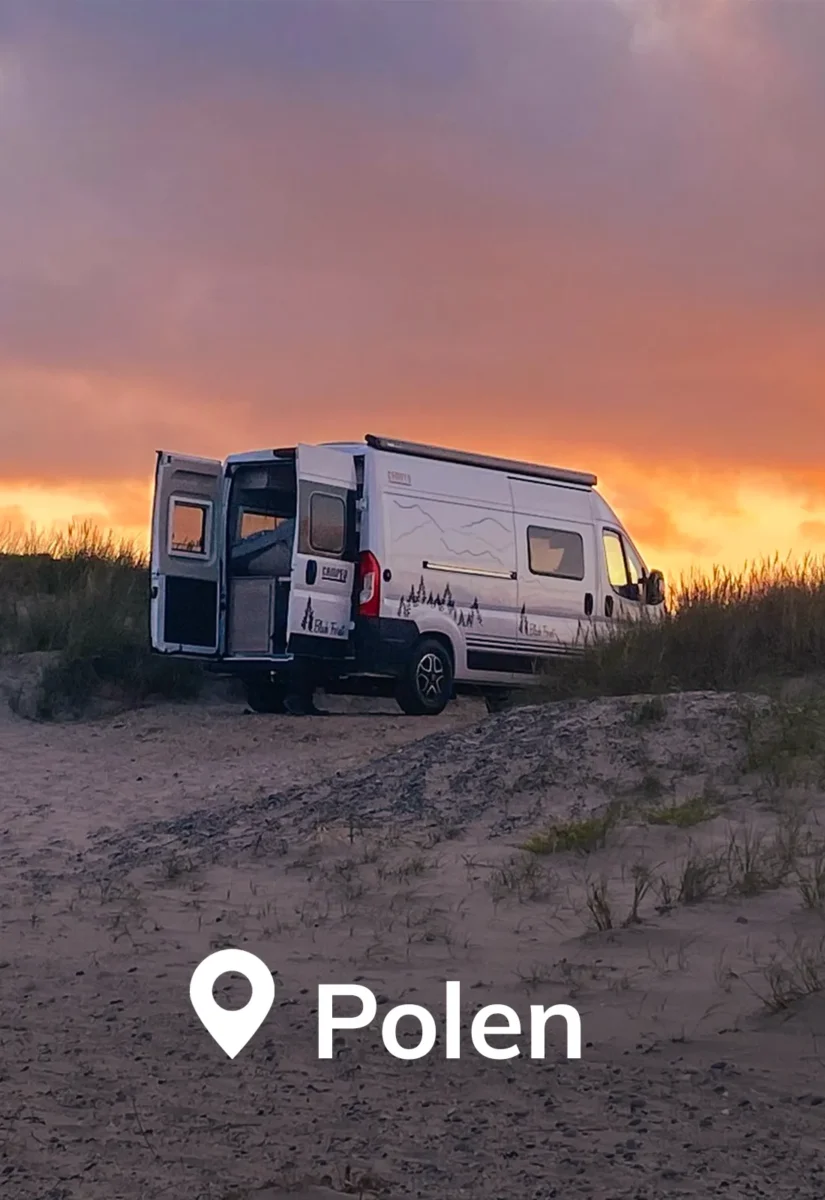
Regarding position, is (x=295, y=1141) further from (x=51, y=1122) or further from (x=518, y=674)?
(x=518, y=674)

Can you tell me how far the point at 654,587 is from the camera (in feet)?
59.2

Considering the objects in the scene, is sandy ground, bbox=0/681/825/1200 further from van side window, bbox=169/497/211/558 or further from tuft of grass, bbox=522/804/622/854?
van side window, bbox=169/497/211/558

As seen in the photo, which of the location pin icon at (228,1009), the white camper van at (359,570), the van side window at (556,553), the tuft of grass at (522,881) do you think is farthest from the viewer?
the van side window at (556,553)

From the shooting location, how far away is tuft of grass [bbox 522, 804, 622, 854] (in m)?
8.12

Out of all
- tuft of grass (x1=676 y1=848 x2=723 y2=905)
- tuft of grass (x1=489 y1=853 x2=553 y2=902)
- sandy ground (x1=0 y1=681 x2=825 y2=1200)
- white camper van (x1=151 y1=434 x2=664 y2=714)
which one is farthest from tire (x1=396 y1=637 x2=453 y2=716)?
tuft of grass (x1=676 y1=848 x2=723 y2=905)

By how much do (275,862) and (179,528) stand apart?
7501 mm

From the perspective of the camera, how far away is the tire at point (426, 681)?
1566cm

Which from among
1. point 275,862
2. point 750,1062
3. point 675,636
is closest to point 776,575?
point 675,636

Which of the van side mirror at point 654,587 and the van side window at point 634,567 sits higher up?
the van side window at point 634,567

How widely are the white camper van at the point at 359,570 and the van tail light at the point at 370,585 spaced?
0.5 inches

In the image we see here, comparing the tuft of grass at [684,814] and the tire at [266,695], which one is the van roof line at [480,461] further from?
the tuft of grass at [684,814]

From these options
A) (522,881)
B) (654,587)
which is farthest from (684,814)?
(654,587)

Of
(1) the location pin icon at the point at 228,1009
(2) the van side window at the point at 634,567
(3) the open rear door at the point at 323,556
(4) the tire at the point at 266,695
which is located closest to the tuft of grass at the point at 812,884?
(1) the location pin icon at the point at 228,1009

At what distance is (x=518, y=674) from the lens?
16.8m
